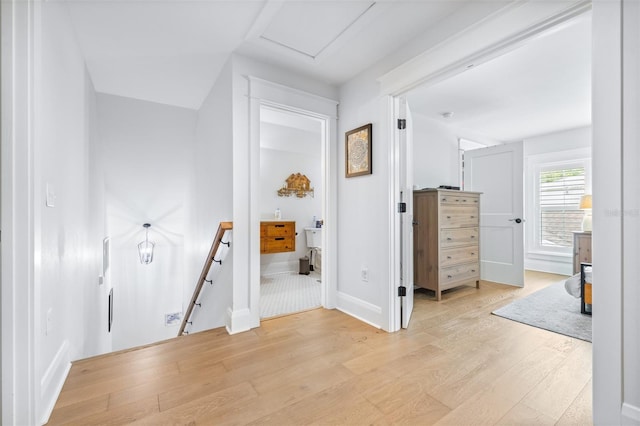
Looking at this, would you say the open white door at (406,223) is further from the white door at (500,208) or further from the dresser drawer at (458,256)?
the white door at (500,208)

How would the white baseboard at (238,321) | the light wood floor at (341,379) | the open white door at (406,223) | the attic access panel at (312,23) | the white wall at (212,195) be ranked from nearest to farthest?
the light wood floor at (341,379), the attic access panel at (312,23), the white baseboard at (238,321), the open white door at (406,223), the white wall at (212,195)

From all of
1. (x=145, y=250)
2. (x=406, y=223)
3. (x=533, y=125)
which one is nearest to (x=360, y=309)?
(x=406, y=223)

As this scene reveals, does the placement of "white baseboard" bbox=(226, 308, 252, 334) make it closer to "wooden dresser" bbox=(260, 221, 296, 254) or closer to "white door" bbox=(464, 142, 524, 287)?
"wooden dresser" bbox=(260, 221, 296, 254)

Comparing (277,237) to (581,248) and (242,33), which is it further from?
(581,248)

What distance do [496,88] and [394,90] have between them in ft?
5.11

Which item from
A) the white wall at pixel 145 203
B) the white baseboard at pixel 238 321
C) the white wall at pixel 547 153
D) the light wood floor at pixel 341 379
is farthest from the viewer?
the white wall at pixel 547 153

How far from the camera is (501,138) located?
200 inches

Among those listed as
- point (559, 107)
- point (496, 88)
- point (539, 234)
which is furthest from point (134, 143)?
point (539, 234)

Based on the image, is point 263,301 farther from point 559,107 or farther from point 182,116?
point 559,107

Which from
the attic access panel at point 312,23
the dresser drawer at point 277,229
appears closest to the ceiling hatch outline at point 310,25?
the attic access panel at point 312,23

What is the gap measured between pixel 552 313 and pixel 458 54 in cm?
262

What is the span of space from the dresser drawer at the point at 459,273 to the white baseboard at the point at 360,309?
1.26 metres

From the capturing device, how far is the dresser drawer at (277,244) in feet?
16.0

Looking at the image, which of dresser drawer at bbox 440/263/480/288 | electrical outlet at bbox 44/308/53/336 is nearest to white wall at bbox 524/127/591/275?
dresser drawer at bbox 440/263/480/288
